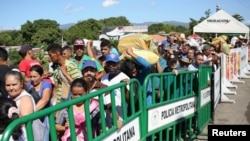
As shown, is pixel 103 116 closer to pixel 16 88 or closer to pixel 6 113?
pixel 6 113

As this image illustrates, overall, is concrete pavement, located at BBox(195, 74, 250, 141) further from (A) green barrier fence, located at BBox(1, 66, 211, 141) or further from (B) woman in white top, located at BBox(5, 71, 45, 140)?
(B) woman in white top, located at BBox(5, 71, 45, 140)

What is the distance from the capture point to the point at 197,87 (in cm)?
609

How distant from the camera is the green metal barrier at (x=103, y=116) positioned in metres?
2.17

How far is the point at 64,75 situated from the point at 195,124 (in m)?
2.58

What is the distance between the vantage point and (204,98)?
6.63 m

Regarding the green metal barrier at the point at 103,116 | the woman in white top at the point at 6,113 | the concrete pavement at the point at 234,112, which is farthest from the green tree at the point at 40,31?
the woman in white top at the point at 6,113

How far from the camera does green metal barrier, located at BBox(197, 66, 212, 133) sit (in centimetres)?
623

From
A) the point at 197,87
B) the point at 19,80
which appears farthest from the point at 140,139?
the point at 197,87

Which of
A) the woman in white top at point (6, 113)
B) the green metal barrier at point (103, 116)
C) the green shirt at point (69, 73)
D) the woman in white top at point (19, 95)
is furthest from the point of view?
the green shirt at point (69, 73)

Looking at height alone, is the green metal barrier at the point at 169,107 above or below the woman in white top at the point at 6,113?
below

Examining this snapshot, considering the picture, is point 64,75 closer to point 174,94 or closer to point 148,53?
point 148,53

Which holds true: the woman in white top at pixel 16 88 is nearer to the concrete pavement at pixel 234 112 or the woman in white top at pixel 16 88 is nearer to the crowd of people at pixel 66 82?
the crowd of people at pixel 66 82

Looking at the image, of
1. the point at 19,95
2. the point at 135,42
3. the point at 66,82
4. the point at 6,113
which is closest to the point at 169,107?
the point at 135,42

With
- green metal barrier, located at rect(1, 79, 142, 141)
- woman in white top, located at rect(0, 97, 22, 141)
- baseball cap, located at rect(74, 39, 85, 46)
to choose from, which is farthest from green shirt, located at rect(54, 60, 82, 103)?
woman in white top, located at rect(0, 97, 22, 141)
